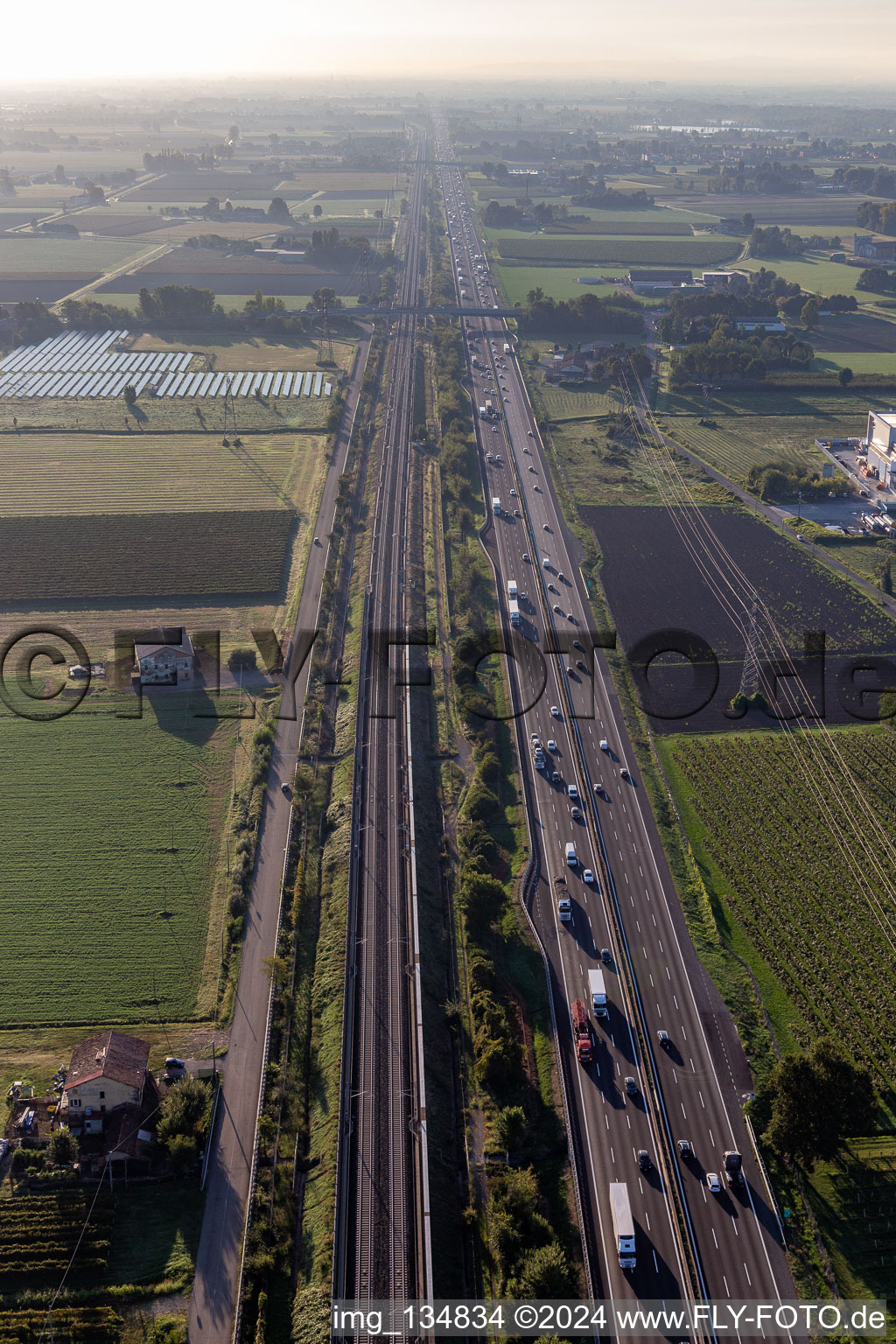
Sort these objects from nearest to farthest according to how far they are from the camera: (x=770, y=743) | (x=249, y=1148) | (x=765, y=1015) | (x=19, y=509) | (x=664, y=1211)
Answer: (x=664, y=1211) < (x=249, y=1148) < (x=765, y=1015) < (x=770, y=743) < (x=19, y=509)

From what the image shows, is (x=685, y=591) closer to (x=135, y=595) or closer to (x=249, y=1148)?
(x=135, y=595)

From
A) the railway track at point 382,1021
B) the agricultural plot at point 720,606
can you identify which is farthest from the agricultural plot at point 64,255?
the railway track at point 382,1021

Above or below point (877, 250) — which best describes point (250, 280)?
below

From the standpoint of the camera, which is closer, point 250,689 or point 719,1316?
point 719,1316

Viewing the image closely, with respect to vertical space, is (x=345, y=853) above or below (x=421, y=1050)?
above

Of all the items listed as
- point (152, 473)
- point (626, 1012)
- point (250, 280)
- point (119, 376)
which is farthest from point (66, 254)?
point (626, 1012)

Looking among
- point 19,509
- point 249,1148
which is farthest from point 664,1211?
point 19,509

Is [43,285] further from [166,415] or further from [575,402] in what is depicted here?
[575,402]
